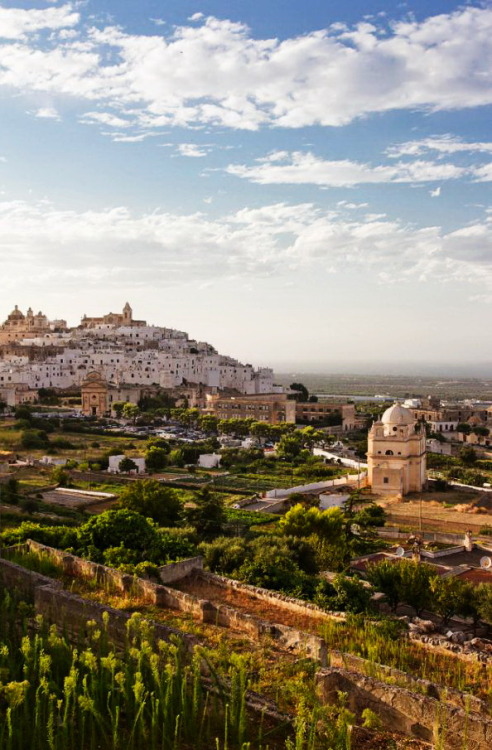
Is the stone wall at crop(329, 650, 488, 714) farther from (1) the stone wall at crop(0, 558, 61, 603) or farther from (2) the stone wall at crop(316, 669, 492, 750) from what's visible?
(1) the stone wall at crop(0, 558, 61, 603)

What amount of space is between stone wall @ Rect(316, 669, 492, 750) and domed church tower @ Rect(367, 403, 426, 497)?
26.3 meters

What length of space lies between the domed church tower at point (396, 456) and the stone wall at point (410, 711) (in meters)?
26.3

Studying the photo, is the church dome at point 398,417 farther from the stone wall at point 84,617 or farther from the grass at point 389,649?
the stone wall at point 84,617

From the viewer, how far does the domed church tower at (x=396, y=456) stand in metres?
32.7

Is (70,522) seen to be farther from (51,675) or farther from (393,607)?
(51,675)

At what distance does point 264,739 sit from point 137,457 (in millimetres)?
29664

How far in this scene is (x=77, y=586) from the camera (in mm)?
10586

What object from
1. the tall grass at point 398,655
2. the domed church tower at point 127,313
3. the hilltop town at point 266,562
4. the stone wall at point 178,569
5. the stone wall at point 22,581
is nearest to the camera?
the hilltop town at point 266,562

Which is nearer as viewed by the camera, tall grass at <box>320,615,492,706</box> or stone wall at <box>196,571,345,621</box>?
tall grass at <box>320,615,492,706</box>

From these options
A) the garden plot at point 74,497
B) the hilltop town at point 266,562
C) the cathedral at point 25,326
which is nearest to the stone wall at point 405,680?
the hilltop town at point 266,562

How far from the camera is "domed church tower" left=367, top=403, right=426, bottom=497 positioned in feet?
107

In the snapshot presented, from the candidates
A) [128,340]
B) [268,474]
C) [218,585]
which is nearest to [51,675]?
[218,585]

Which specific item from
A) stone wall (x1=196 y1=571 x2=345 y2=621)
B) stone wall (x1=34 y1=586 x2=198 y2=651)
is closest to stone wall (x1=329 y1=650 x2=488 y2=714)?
stone wall (x1=34 y1=586 x2=198 y2=651)

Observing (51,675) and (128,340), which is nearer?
(51,675)
